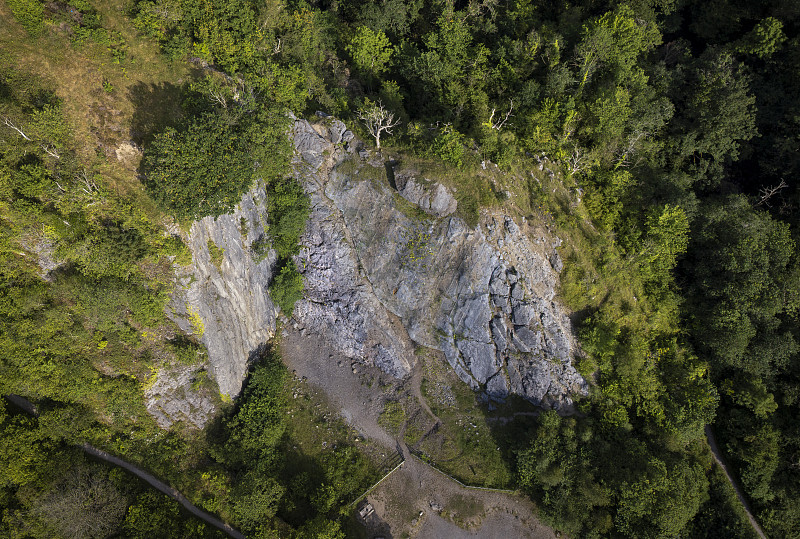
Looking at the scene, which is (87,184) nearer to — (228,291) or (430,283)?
(228,291)

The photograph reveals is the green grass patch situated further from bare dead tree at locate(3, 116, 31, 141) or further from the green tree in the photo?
bare dead tree at locate(3, 116, 31, 141)

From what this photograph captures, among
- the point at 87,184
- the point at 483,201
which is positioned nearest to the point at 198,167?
the point at 87,184

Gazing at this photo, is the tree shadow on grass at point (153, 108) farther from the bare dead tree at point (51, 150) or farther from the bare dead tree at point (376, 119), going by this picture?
the bare dead tree at point (376, 119)

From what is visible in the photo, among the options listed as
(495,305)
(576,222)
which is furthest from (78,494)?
(576,222)

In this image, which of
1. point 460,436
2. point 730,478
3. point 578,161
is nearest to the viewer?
point 460,436

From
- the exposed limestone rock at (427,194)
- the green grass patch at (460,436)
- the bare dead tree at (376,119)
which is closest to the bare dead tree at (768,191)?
the exposed limestone rock at (427,194)

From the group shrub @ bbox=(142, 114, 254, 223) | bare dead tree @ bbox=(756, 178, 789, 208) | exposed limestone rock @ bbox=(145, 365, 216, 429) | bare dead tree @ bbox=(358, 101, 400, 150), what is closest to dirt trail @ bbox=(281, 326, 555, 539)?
exposed limestone rock @ bbox=(145, 365, 216, 429)
